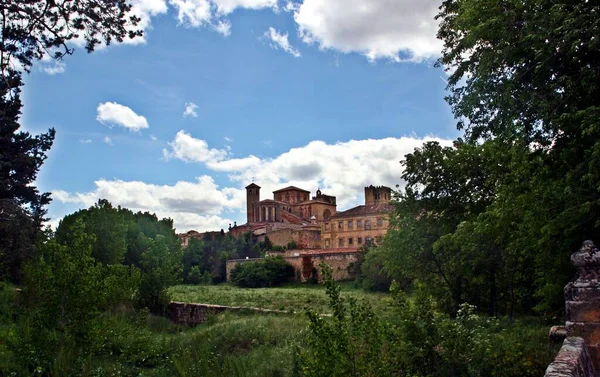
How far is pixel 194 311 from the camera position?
26734 millimetres

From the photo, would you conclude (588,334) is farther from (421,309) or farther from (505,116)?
(505,116)

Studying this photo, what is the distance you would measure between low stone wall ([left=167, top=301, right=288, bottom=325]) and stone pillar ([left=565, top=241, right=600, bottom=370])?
60.3 ft

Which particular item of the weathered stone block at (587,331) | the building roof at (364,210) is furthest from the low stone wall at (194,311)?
the building roof at (364,210)

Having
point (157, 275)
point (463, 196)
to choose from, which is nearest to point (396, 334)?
point (463, 196)

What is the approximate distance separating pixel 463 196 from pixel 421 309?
410 inches

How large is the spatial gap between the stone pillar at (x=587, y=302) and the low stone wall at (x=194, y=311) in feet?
60.3

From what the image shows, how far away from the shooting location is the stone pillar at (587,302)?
574 centimetres

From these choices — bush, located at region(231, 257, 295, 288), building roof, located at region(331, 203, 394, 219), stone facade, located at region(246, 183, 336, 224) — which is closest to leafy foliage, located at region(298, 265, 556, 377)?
bush, located at region(231, 257, 295, 288)

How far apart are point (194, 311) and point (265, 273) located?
26570mm

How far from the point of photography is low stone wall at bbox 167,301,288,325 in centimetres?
2520

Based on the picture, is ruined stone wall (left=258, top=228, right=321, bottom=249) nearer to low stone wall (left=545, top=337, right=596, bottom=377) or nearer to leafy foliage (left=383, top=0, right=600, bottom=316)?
leafy foliage (left=383, top=0, right=600, bottom=316)

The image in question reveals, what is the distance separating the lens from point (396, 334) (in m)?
9.07

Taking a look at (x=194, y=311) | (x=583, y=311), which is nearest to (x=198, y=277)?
(x=194, y=311)

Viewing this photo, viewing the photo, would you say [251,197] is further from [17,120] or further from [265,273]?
[17,120]
